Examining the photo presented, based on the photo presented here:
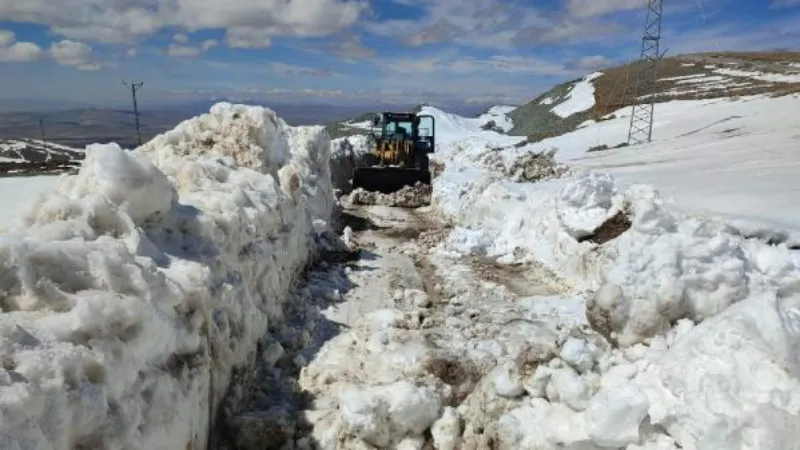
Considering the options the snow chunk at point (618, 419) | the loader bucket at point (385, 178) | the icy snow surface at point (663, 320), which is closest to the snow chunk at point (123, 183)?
the icy snow surface at point (663, 320)

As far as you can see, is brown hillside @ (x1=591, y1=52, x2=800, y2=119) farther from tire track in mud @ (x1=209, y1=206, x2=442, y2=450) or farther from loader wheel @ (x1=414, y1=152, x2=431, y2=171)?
tire track in mud @ (x1=209, y1=206, x2=442, y2=450)

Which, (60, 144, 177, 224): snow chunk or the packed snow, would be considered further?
the packed snow

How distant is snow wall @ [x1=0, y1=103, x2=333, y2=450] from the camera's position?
121 inches

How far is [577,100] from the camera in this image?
148 ft

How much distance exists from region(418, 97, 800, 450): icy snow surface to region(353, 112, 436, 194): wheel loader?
7.13m

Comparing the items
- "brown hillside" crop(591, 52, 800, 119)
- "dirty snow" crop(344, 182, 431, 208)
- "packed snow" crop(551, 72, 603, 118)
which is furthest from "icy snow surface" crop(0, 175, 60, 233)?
"packed snow" crop(551, 72, 603, 118)

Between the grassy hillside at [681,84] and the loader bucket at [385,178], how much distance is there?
13.5m

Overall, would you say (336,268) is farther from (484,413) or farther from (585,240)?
(484,413)

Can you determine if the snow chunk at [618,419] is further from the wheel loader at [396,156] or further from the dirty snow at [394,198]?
the wheel loader at [396,156]

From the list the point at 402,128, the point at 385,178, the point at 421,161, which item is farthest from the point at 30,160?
the point at 421,161

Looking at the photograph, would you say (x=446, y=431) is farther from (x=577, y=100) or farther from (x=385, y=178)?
(x=577, y=100)

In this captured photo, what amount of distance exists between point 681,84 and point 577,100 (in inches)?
262

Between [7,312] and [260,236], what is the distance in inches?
169

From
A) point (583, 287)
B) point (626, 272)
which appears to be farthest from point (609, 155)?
point (626, 272)
